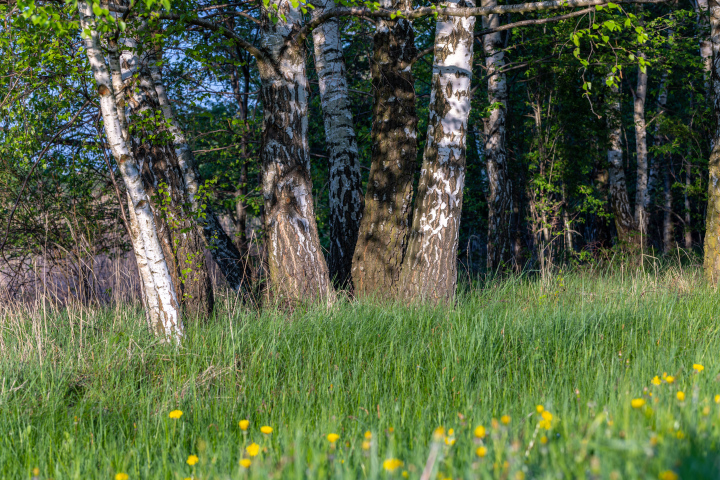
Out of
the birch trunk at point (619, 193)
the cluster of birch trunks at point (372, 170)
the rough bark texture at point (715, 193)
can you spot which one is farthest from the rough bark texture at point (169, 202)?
the birch trunk at point (619, 193)

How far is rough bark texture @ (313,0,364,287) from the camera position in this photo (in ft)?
22.8

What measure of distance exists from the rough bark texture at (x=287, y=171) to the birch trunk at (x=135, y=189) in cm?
141

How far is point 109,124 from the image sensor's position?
3975mm

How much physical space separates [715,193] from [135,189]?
6.39 meters

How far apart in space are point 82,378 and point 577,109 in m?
9.76

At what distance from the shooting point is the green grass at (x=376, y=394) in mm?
1865

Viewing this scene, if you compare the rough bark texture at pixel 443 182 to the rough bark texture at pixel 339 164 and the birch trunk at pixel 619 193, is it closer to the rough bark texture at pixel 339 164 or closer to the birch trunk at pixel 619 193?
the rough bark texture at pixel 339 164

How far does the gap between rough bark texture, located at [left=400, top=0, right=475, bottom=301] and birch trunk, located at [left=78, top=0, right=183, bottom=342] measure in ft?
7.92

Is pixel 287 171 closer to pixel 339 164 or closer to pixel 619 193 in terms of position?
pixel 339 164

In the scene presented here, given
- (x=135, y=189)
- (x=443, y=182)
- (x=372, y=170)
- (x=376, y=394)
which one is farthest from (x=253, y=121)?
(x=376, y=394)

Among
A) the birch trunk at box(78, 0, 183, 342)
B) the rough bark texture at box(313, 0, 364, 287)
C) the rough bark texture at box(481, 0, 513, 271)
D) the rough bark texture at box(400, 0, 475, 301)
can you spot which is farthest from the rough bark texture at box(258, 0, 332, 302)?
the rough bark texture at box(481, 0, 513, 271)

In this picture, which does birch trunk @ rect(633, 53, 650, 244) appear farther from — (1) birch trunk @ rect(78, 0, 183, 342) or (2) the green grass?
(1) birch trunk @ rect(78, 0, 183, 342)

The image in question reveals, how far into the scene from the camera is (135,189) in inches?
159

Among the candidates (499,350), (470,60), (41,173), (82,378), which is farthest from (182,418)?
(41,173)
